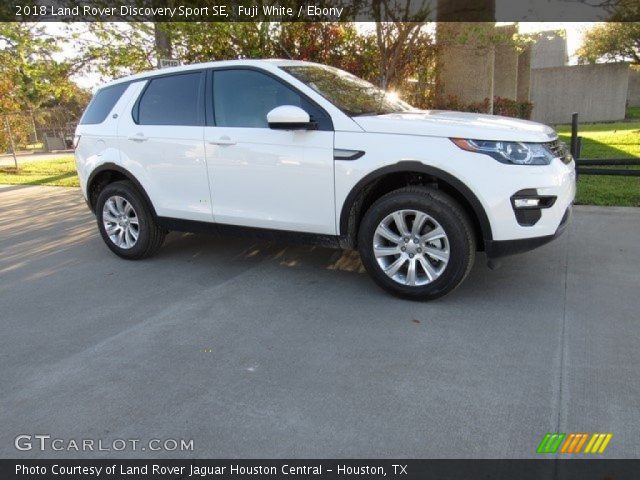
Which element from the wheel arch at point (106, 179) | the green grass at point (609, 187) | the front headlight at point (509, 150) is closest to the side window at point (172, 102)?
the wheel arch at point (106, 179)

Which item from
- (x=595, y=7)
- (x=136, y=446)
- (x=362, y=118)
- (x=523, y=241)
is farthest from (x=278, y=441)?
(x=595, y=7)

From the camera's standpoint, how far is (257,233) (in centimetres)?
479

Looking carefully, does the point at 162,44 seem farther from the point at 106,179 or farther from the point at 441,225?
the point at 441,225

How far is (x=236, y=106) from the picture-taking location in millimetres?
4727

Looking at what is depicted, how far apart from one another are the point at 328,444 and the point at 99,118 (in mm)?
4535

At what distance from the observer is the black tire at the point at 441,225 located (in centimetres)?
393

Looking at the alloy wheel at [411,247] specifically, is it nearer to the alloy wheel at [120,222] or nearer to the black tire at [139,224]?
the black tire at [139,224]

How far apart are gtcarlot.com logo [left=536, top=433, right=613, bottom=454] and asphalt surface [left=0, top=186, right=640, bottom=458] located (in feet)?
0.14

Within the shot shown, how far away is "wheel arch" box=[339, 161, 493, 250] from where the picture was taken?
3877 millimetres
